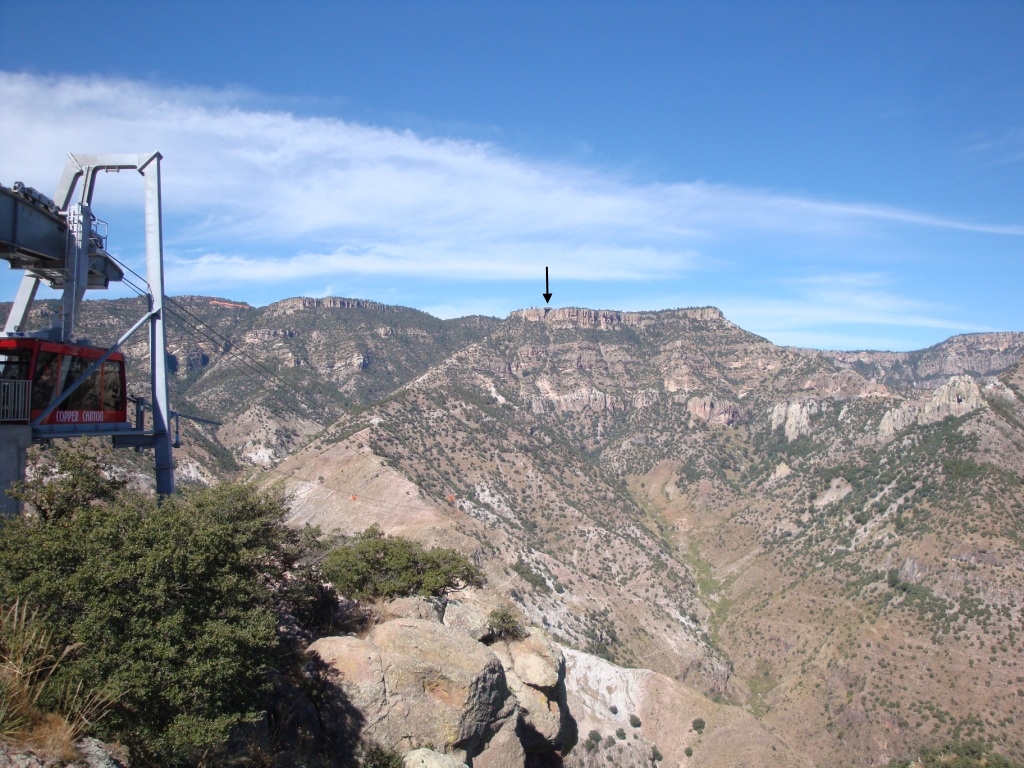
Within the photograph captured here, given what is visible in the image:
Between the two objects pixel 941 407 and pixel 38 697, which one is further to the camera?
pixel 941 407

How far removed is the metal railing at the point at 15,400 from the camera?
1591 cm

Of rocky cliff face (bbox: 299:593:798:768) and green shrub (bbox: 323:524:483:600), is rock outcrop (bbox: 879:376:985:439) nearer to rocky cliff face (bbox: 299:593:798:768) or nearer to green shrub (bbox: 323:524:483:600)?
rocky cliff face (bbox: 299:593:798:768)

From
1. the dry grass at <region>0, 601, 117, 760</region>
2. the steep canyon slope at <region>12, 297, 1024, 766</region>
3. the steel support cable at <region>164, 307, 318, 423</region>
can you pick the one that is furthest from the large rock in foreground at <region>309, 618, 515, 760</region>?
the steel support cable at <region>164, 307, 318, 423</region>

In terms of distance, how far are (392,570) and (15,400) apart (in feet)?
49.3

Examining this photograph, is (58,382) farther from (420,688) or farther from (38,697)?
(420,688)

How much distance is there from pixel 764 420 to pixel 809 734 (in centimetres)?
11076

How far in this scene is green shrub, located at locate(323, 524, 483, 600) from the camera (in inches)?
969

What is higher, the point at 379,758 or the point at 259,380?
the point at 259,380

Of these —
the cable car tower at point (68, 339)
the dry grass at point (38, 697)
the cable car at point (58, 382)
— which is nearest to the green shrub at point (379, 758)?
the dry grass at point (38, 697)

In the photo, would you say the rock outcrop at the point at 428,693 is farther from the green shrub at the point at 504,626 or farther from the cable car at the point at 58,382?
the cable car at the point at 58,382

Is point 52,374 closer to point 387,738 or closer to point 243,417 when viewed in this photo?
point 387,738

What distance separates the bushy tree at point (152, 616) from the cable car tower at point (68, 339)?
452cm

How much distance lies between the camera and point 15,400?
1611 centimetres


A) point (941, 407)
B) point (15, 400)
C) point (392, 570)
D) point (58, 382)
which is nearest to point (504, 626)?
point (392, 570)
